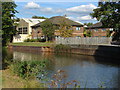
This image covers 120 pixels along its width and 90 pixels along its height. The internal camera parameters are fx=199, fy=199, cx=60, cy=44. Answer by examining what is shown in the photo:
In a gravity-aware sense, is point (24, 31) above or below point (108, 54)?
→ above

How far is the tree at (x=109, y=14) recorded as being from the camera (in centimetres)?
1981

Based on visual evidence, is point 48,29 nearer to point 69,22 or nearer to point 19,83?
point 69,22

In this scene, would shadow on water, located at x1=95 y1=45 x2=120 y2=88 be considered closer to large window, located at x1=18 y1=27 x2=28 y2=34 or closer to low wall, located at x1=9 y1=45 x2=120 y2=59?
low wall, located at x1=9 y1=45 x2=120 y2=59

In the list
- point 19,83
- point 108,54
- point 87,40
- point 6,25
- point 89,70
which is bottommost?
point 89,70

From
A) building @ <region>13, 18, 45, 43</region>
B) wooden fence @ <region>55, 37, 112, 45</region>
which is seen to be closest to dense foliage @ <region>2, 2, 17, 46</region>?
wooden fence @ <region>55, 37, 112, 45</region>

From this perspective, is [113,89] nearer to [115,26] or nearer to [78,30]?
[115,26]

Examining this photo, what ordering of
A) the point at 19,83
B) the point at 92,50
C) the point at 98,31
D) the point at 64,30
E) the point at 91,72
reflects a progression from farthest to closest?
the point at 98,31 < the point at 64,30 < the point at 92,50 < the point at 91,72 < the point at 19,83

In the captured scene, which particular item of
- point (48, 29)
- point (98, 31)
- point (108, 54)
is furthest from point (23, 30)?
point (108, 54)

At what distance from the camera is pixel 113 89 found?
41.3 ft

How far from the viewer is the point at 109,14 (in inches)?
795

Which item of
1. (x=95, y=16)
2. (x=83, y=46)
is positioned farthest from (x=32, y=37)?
(x=95, y=16)

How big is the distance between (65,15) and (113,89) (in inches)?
1831

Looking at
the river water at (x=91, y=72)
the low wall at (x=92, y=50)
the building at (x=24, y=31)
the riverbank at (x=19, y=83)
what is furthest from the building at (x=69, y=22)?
the riverbank at (x=19, y=83)

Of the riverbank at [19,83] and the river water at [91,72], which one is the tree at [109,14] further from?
the riverbank at [19,83]
